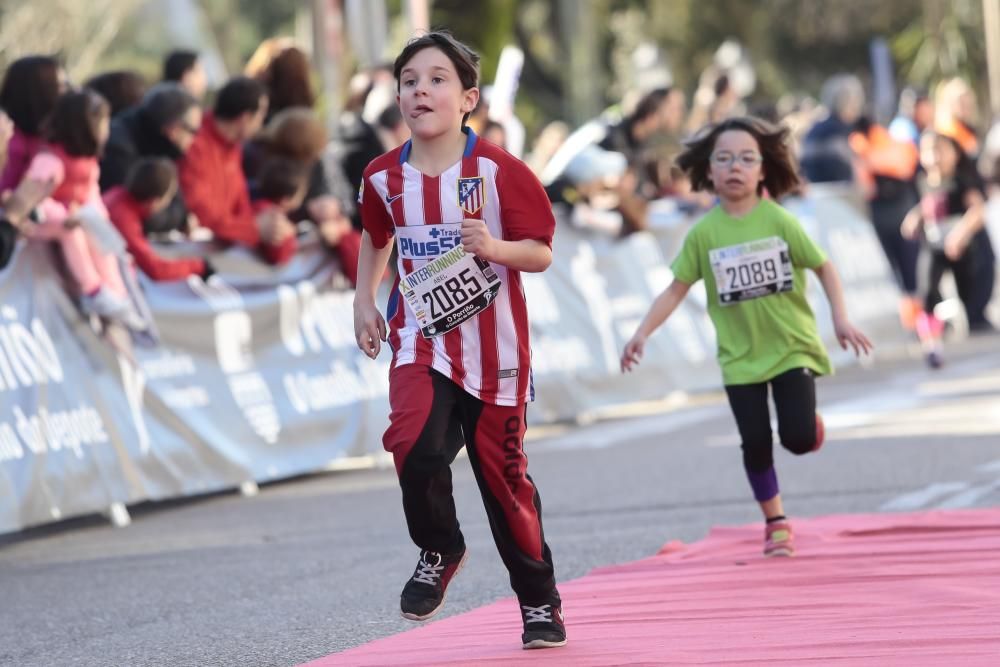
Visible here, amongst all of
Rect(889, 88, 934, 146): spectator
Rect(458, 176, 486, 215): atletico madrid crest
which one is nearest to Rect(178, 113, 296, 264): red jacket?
Rect(458, 176, 486, 215): atletico madrid crest

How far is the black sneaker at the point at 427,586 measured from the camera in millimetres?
6059

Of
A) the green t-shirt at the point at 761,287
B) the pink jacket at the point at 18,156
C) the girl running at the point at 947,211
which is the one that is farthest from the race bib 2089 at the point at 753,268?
the girl running at the point at 947,211

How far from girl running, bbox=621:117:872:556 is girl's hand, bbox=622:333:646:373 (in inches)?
10.8

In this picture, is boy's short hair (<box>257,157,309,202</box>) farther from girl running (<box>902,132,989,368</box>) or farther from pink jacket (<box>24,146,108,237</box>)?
girl running (<box>902,132,989,368</box>)

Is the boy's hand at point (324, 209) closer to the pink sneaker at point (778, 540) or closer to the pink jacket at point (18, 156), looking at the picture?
the pink jacket at point (18, 156)

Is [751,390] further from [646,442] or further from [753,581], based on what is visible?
[646,442]

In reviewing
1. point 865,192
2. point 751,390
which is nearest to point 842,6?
point 865,192

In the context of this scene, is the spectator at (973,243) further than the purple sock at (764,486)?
Yes

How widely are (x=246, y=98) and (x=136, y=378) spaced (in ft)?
6.47

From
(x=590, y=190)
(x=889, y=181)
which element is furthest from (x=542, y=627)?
(x=889, y=181)

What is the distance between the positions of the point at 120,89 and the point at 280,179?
1.08 metres

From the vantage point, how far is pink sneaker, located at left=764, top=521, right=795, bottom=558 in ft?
26.8

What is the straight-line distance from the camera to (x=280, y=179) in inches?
501

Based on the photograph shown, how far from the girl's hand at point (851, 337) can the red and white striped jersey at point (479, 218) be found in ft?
7.54
